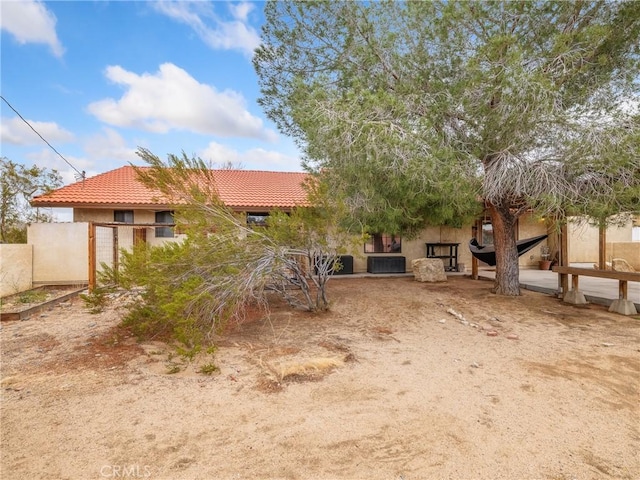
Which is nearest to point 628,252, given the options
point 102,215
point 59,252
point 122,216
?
point 122,216

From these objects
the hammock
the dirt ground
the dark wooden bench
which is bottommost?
the dirt ground

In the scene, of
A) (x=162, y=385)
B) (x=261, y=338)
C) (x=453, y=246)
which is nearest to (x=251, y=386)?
(x=162, y=385)

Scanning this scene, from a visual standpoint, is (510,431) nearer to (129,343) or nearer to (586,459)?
(586,459)

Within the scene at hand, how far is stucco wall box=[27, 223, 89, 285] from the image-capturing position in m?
8.48

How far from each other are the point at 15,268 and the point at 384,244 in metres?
Result: 10.2

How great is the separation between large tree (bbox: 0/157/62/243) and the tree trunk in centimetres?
1349

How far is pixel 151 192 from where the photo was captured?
991 cm

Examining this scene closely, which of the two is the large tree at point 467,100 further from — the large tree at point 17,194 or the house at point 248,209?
the large tree at point 17,194

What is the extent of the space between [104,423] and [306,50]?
6.65m

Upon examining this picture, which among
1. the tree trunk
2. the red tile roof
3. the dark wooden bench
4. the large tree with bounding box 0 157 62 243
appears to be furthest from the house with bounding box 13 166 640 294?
the large tree with bounding box 0 157 62 243

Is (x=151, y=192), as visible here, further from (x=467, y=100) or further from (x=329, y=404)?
(x=329, y=404)

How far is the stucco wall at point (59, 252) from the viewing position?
27.8ft

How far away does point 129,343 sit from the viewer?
4203 mm

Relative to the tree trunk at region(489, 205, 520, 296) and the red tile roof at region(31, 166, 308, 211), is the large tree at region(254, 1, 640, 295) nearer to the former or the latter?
the tree trunk at region(489, 205, 520, 296)
